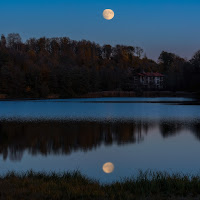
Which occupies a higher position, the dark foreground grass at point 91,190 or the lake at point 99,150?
the dark foreground grass at point 91,190

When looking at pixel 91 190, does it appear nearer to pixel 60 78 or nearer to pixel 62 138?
Result: pixel 62 138

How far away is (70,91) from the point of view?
97.0 metres

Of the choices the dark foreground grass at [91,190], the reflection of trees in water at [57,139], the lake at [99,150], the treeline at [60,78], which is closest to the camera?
the dark foreground grass at [91,190]

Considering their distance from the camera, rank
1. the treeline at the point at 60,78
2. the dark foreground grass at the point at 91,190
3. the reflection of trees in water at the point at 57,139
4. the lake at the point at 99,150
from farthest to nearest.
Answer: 1. the treeline at the point at 60,78
2. the reflection of trees in water at the point at 57,139
3. the lake at the point at 99,150
4. the dark foreground grass at the point at 91,190

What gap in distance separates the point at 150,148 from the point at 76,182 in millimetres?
8539

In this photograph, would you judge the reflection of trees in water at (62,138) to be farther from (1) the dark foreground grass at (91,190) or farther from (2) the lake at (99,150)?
(1) the dark foreground grass at (91,190)

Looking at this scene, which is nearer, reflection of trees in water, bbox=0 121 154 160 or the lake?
the lake

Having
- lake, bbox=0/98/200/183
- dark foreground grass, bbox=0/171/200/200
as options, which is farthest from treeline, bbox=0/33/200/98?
dark foreground grass, bbox=0/171/200/200

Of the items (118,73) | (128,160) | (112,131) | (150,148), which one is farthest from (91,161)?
(118,73)

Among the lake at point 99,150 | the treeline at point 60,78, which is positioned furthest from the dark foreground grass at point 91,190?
the treeline at point 60,78

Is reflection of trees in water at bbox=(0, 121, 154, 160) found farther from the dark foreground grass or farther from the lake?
the dark foreground grass

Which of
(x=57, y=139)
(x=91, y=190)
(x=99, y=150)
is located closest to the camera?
(x=91, y=190)

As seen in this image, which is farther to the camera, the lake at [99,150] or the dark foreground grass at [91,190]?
the lake at [99,150]

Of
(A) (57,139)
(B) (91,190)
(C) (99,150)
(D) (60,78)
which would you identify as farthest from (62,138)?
(D) (60,78)
